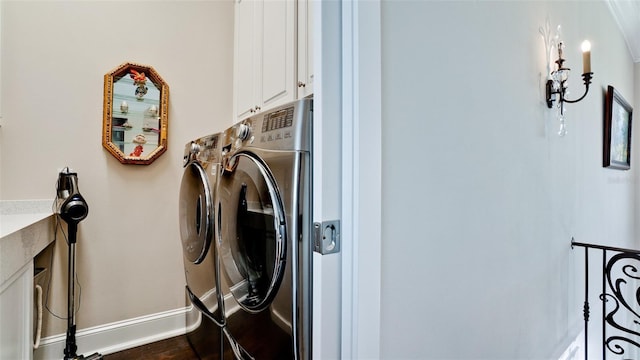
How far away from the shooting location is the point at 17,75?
66.6 inches

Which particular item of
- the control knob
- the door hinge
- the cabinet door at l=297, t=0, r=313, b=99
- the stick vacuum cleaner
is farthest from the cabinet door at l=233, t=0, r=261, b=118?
the door hinge

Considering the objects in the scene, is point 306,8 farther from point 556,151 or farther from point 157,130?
point 556,151

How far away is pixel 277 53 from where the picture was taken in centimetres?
165

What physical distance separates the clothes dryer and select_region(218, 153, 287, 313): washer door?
17 centimetres

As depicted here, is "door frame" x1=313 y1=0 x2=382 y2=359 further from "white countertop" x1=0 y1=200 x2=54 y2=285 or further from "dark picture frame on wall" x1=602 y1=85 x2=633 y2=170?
"dark picture frame on wall" x1=602 y1=85 x2=633 y2=170

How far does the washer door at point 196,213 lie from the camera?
1471mm

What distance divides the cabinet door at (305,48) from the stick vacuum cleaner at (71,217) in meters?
1.26

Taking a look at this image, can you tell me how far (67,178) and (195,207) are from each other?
0.79m

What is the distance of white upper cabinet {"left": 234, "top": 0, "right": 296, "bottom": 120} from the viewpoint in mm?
1563

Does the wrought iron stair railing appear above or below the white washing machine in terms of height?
below

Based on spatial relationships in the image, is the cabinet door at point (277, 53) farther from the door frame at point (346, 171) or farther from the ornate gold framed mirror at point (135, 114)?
the door frame at point (346, 171)

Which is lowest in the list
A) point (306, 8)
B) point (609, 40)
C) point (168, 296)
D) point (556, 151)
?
point (168, 296)

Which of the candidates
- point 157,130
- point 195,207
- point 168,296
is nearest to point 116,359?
point 168,296

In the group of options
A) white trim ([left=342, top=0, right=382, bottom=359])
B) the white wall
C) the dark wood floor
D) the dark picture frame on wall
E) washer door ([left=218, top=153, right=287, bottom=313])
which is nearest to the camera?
white trim ([left=342, top=0, right=382, bottom=359])
